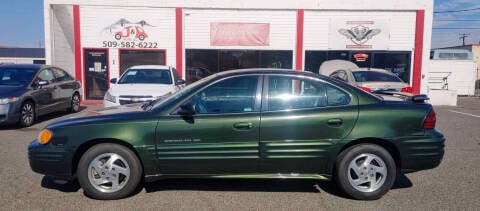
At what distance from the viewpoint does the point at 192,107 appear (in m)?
3.98

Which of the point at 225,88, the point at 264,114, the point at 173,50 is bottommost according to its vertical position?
the point at 264,114

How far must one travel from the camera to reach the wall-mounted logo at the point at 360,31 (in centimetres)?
1499

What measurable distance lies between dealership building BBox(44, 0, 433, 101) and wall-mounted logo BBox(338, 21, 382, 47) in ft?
0.13

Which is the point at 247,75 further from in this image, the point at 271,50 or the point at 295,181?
the point at 271,50

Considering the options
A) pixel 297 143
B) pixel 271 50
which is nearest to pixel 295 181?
pixel 297 143

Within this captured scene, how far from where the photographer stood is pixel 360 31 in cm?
1506

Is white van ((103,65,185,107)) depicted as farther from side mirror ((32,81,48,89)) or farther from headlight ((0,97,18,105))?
headlight ((0,97,18,105))

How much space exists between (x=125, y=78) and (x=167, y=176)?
5.97 meters

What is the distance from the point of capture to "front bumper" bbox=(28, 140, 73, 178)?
3998 mm

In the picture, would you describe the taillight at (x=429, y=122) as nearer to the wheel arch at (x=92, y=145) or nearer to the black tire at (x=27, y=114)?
the wheel arch at (x=92, y=145)

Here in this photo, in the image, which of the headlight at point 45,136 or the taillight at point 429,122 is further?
the taillight at point 429,122

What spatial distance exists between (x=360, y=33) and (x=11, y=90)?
1249 centimetres

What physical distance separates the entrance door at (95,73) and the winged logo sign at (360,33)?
9821 millimetres

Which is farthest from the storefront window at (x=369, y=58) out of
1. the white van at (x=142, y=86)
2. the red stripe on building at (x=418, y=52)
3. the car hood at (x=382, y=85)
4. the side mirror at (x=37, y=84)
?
the side mirror at (x=37, y=84)
